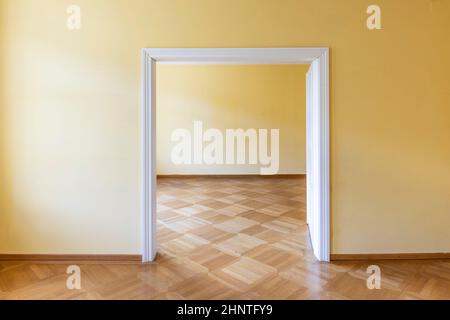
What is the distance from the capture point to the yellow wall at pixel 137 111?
2621 mm

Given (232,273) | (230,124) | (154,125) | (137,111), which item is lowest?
(232,273)

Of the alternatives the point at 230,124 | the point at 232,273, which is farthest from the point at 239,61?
the point at 230,124

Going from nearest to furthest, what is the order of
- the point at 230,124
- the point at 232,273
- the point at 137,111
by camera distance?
the point at 232,273
the point at 137,111
the point at 230,124

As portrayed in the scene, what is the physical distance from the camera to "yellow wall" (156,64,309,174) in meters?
6.97

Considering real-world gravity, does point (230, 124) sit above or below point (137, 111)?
above

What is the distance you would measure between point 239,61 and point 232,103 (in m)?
4.32

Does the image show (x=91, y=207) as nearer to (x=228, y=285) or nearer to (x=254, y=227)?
(x=228, y=285)

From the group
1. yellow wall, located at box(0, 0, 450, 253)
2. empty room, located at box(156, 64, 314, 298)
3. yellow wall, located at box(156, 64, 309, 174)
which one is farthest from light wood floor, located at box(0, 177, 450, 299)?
yellow wall, located at box(156, 64, 309, 174)

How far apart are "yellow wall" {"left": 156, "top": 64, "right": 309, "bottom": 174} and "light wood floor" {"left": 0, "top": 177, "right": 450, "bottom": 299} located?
3.49 metres

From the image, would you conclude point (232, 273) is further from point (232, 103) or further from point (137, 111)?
point (232, 103)

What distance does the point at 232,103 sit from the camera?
702 centimetres

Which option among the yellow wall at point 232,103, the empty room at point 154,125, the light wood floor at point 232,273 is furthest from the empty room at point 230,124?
the empty room at point 154,125

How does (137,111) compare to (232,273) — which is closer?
(232,273)

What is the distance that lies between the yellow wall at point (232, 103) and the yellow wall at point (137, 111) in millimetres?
4304
